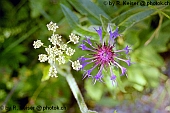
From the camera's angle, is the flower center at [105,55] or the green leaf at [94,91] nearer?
the flower center at [105,55]

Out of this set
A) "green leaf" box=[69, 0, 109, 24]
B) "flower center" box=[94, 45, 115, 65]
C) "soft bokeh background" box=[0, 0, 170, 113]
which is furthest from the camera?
"soft bokeh background" box=[0, 0, 170, 113]

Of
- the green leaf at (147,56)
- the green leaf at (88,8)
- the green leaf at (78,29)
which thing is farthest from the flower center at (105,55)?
the green leaf at (147,56)

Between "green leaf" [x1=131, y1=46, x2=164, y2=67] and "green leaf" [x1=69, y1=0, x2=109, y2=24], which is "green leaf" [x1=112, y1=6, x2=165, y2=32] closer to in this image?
"green leaf" [x1=69, y1=0, x2=109, y2=24]

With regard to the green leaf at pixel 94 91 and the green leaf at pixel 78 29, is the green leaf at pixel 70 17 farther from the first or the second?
the green leaf at pixel 94 91

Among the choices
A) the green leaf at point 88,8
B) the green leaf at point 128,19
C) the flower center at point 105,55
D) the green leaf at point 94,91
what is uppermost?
the green leaf at point 88,8

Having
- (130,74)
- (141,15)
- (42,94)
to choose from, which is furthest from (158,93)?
(141,15)

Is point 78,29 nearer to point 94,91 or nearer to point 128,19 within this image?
point 128,19

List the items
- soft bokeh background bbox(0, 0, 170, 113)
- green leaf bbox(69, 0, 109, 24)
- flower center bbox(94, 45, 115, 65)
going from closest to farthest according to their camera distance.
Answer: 1. flower center bbox(94, 45, 115, 65)
2. green leaf bbox(69, 0, 109, 24)
3. soft bokeh background bbox(0, 0, 170, 113)

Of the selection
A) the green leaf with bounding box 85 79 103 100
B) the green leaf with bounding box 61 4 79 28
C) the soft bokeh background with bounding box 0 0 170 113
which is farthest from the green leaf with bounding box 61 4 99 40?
the green leaf with bounding box 85 79 103 100

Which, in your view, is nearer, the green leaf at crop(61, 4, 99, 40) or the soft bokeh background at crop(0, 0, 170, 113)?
the green leaf at crop(61, 4, 99, 40)
